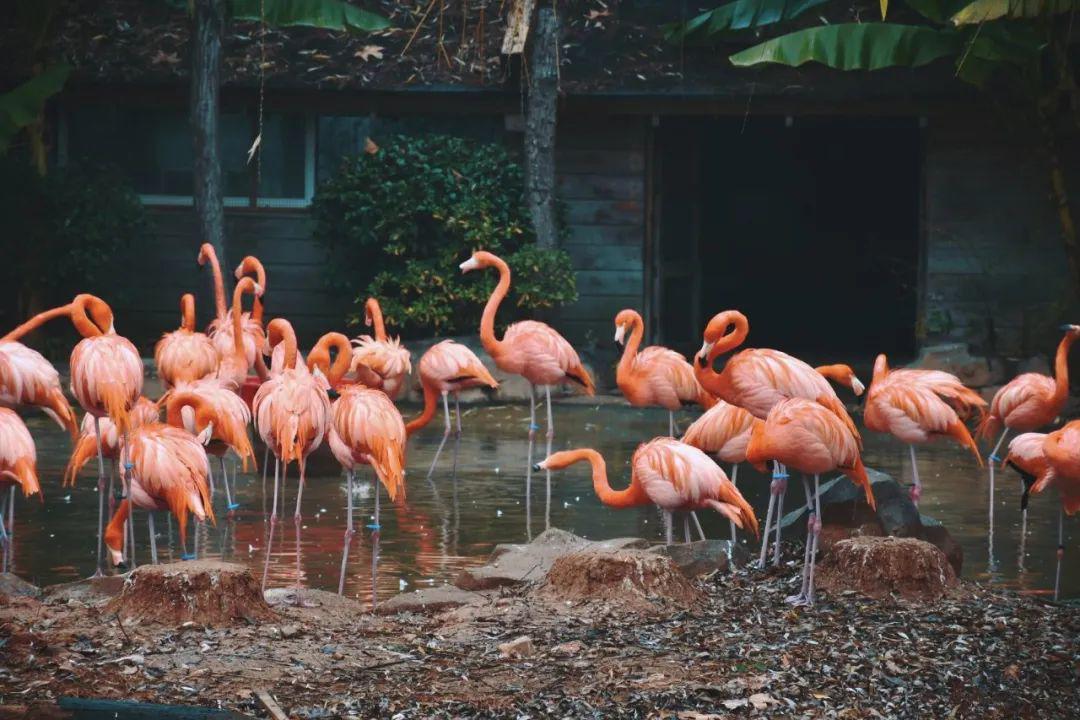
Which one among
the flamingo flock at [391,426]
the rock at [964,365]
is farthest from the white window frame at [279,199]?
the flamingo flock at [391,426]

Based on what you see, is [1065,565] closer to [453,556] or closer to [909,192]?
[453,556]

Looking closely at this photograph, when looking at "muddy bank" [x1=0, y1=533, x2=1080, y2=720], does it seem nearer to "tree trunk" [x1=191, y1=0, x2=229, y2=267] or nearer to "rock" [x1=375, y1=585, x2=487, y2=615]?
"rock" [x1=375, y1=585, x2=487, y2=615]

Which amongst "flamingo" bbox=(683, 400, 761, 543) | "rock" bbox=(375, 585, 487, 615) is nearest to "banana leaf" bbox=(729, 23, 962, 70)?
"flamingo" bbox=(683, 400, 761, 543)

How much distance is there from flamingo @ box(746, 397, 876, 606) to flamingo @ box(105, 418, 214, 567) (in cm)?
269

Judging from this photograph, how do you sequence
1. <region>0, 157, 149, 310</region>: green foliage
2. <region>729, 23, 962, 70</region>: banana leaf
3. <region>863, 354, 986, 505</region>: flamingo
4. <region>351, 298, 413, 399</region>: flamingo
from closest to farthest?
<region>863, 354, 986, 505</region>: flamingo, <region>351, 298, 413, 399</region>: flamingo, <region>729, 23, 962, 70</region>: banana leaf, <region>0, 157, 149, 310</region>: green foliage

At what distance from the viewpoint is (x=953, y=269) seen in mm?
17203

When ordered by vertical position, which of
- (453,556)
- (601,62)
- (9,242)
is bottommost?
(453,556)

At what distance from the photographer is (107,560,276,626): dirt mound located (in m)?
6.43

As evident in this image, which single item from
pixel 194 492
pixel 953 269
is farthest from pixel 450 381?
pixel 953 269

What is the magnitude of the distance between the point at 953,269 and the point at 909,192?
465 centimetres

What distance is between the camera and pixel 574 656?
20.1 ft

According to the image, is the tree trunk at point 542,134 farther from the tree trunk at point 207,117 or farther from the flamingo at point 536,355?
the flamingo at point 536,355

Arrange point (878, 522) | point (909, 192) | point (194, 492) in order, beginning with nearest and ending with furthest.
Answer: point (194, 492), point (878, 522), point (909, 192)

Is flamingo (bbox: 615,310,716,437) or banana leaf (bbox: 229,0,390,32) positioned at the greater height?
banana leaf (bbox: 229,0,390,32)
